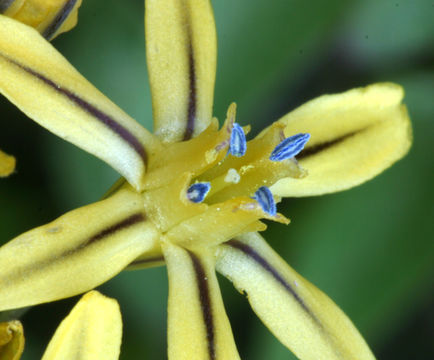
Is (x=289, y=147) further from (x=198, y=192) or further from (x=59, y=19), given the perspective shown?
(x=59, y=19)

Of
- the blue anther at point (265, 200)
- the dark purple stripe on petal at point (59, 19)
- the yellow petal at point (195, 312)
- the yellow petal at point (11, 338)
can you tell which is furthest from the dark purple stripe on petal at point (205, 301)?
the dark purple stripe on petal at point (59, 19)

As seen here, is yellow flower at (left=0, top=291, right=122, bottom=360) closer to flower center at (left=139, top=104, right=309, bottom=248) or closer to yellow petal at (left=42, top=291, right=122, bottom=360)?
yellow petal at (left=42, top=291, right=122, bottom=360)

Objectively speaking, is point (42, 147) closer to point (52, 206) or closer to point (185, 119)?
point (52, 206)

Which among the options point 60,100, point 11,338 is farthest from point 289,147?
point 11,338

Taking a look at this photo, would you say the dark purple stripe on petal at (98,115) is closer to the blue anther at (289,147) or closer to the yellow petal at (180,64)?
the yellow petal at (180,64)

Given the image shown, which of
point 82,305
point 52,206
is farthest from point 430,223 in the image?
point 82,305

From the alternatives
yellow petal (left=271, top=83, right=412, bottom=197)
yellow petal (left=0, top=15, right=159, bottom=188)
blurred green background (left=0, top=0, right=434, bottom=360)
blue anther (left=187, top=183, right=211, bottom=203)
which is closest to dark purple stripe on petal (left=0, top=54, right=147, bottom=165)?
yellow petal (left=0, top=15, right=159, bottom=188)
